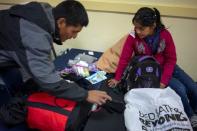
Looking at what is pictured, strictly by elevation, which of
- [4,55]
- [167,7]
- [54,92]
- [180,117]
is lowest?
[180,117]

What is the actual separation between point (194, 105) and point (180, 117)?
46cm

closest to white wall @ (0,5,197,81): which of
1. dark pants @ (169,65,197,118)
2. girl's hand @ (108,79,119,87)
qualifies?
dark pants @ (169,65,197,118)

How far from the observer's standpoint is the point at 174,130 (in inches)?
54.7

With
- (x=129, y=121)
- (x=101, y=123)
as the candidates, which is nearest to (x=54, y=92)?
(x=101, y=123)

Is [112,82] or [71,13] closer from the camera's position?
[71,13]

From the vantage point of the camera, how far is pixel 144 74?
167 cm

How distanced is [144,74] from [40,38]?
75 cm

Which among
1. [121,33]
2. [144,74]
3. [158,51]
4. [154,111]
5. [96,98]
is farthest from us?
[121,33]

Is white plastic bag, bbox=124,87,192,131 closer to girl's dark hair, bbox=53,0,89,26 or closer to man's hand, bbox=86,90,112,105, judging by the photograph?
man's hand, bbox=86,90,112,105

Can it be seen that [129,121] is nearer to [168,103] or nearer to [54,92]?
[168,103]

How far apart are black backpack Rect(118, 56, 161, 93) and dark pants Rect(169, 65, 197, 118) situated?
18cm

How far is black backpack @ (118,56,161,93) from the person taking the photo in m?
1.67

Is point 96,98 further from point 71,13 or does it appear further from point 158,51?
point 158,51

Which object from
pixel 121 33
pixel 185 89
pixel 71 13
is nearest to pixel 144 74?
pixel 185 89
